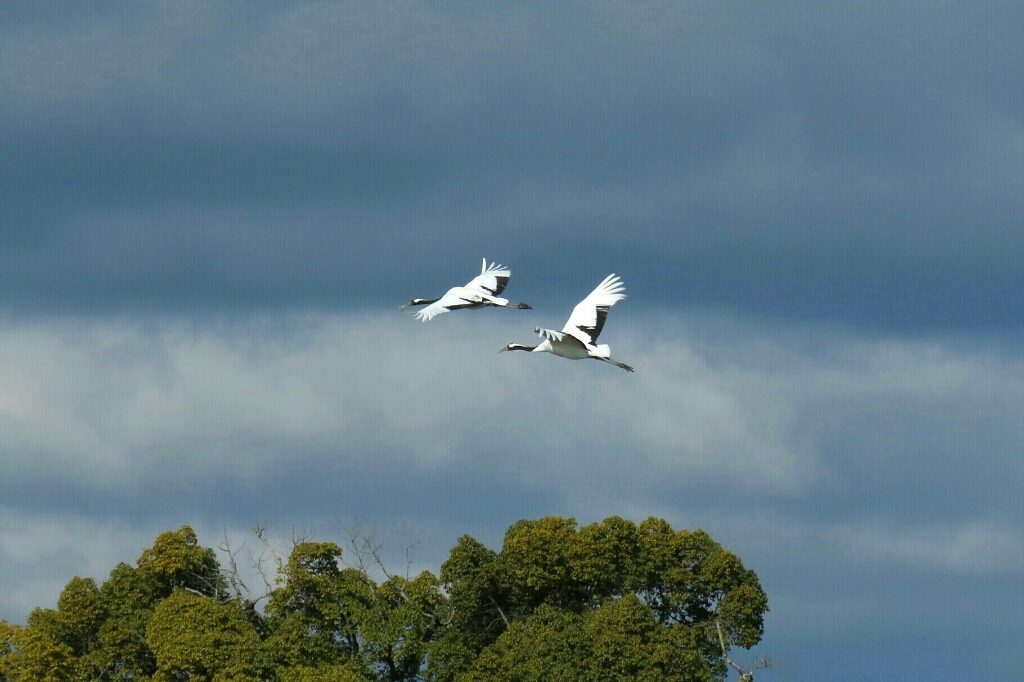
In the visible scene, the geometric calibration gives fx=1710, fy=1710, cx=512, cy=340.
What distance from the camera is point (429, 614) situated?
1913 inches

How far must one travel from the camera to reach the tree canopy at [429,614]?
4594 cm

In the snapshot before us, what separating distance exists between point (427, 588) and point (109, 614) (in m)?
9.16

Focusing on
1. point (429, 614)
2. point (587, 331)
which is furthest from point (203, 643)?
point (587, 331)

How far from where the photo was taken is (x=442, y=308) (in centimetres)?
3997

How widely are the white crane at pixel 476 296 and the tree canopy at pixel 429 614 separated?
27.5 feet

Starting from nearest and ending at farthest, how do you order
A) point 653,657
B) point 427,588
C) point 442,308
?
point 442,308 → point 653,657 → point 427,588

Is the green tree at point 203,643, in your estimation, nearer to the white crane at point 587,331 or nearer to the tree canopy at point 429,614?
the tree canopy at point 429,614

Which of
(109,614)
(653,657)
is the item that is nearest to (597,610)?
(653,657)

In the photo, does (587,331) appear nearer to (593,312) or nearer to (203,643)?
(593,312)

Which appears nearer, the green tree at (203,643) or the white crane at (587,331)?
the white crane at (587,331)

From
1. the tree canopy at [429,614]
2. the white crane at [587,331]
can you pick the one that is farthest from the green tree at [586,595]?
the white crane at [587,331]

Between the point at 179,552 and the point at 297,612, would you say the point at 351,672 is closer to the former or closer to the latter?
the point at 297,612

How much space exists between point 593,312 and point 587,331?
0.71 meters

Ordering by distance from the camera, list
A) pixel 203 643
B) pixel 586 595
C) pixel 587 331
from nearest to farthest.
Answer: pixel 587 331
pixel 203 643
pixel 586 595
